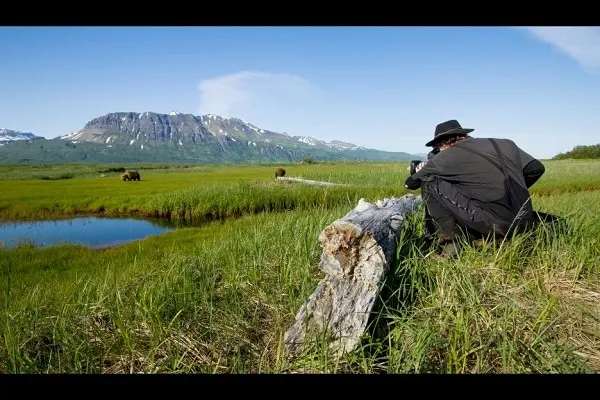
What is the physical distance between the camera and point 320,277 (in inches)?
143

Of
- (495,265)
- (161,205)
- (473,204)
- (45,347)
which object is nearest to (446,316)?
(495,265)

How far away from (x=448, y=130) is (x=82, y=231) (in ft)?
50.5

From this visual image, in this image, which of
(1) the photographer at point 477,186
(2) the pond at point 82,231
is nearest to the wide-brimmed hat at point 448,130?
(1) the photographer at point 477,186

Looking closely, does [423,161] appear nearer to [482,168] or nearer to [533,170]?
[482,168]

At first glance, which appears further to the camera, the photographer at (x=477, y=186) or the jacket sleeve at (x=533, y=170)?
the jacket sleeve at (x=533, y=170)

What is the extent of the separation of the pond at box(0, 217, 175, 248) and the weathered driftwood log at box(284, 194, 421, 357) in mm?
11472

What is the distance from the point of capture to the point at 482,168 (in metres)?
3.97

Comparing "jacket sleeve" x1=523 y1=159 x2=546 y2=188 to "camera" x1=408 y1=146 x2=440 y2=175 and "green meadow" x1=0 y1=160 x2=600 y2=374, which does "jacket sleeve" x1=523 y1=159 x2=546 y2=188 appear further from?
"camera" x1=408 y1=146 x2=440 y2=175

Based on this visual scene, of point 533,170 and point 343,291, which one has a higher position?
point 533,170

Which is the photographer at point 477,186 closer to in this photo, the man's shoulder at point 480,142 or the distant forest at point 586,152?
the man's shoulder at point 480,142

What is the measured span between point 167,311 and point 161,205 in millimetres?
16669

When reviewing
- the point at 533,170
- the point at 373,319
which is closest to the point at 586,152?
the point at 533,170

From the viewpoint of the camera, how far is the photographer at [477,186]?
3.92m

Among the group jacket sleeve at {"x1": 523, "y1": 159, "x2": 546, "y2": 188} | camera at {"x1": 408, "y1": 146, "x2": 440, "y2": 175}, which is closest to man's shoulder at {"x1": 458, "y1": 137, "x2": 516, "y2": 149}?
jacket sleeve at {"x1": 523, "y1": 159, "x2": 546, "y2": 188}
